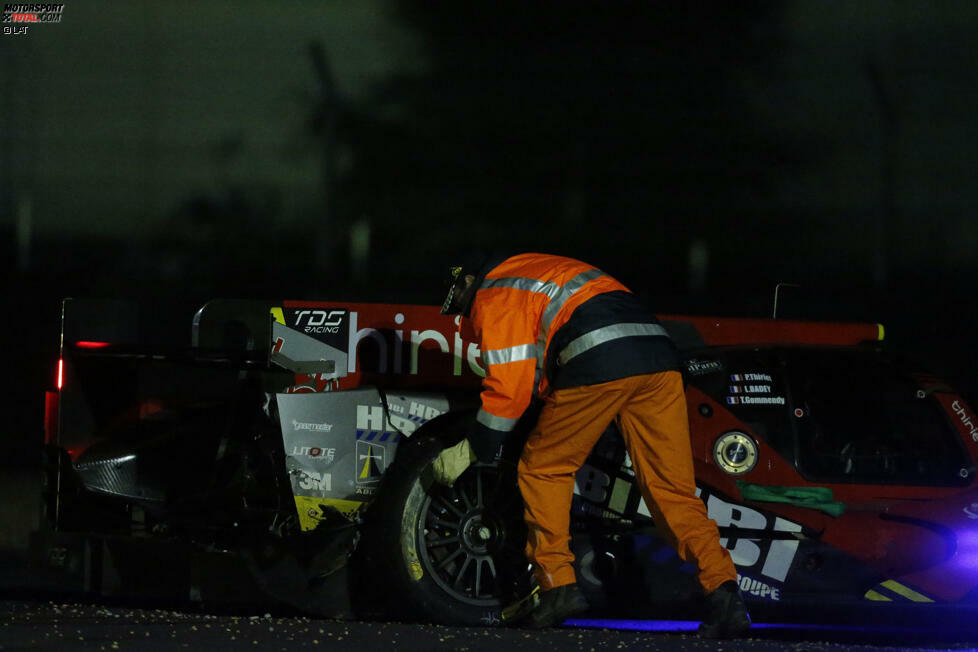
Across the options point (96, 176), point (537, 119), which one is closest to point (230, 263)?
point (96, 176)

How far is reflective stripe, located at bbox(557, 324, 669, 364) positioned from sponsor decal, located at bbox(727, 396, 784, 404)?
2.46ft

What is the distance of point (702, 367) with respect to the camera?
543 cm

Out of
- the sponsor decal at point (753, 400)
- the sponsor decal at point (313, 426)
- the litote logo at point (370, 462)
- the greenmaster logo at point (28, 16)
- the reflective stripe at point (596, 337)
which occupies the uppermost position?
the greenmaster logo at point (28, 16)

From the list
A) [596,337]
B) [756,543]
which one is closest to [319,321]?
[596,337]

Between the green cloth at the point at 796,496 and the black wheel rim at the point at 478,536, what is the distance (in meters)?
0.95

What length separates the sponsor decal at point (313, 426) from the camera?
5.28 meters

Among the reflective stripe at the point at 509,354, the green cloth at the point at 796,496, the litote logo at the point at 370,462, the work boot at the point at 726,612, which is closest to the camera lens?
the reflective stripe at the point at 509,354

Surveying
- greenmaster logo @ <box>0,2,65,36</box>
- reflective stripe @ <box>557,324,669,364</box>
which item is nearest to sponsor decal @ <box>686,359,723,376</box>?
reflective stripe @ <box>557,324,669,364</box>

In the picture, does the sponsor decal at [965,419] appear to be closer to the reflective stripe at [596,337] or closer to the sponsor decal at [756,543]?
the sponsor decal at [756,543]

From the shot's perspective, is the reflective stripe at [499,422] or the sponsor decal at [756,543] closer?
the reflective stripe at [499,422]

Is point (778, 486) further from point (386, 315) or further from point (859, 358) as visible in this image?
point (386, 315)

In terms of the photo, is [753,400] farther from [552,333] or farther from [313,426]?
[313,426]

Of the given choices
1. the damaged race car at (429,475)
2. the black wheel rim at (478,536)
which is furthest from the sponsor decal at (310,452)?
the black wheel rim at (478,536)

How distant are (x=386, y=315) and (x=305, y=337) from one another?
14.4 inches
